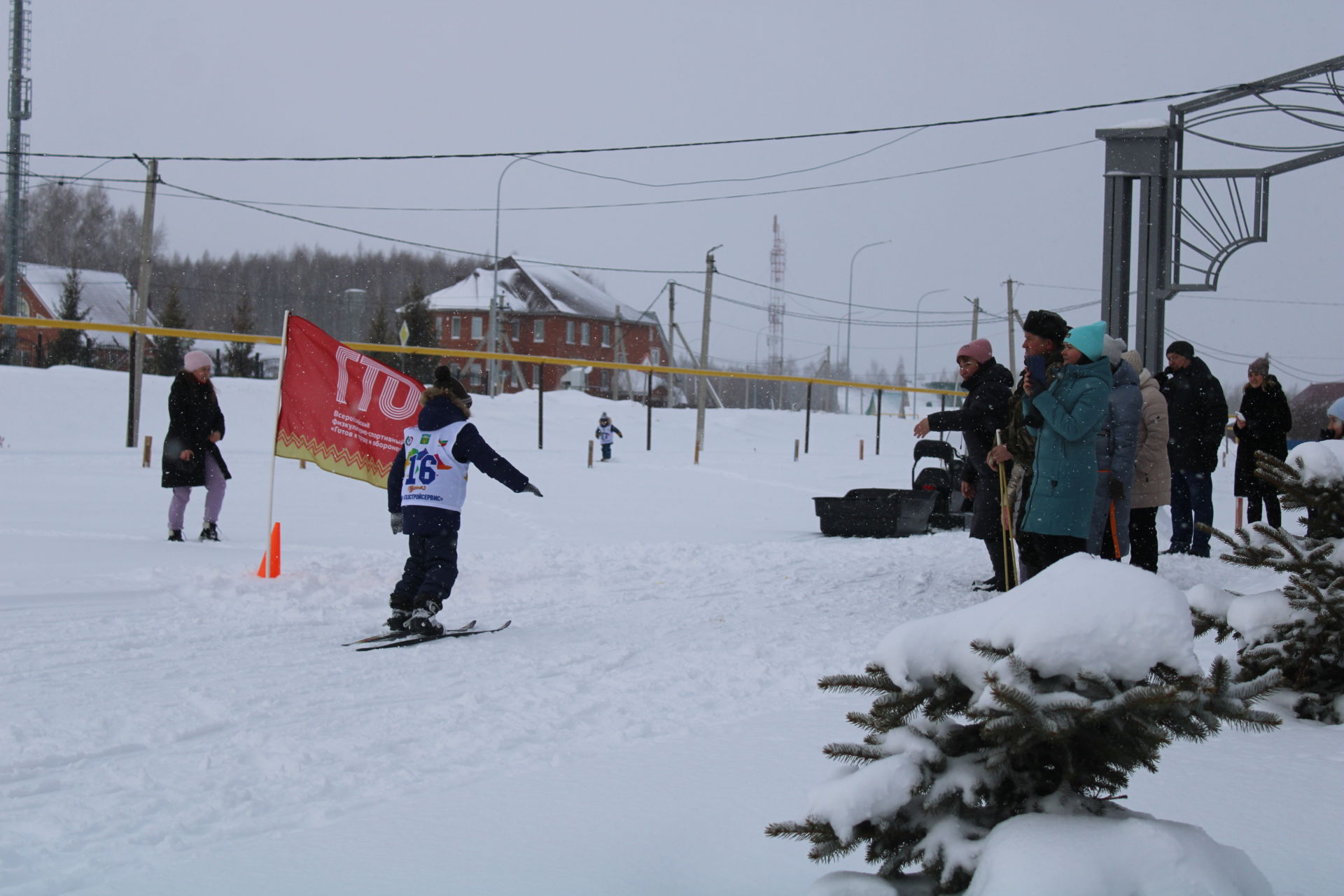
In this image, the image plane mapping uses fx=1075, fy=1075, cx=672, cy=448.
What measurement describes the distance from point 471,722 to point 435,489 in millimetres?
2273

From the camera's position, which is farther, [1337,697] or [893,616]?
[893,616]

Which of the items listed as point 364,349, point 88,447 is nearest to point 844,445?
point 364,349

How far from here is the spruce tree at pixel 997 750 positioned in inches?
77.7

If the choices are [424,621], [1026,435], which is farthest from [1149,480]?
[424,621]

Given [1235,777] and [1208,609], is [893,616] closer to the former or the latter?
[1208,609]

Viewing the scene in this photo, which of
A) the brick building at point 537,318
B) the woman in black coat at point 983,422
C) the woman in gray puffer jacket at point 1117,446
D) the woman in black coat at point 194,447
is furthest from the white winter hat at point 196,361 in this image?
the brick building at point 537,318

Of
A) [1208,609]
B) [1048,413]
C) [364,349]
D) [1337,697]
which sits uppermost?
Result: [364,349]

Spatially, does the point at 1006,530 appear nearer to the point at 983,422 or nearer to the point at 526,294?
the point at 983,422

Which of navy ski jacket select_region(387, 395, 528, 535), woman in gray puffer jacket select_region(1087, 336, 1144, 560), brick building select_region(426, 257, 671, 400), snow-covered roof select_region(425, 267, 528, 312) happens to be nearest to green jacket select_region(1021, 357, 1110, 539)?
woman in gray puffer jacket select_region(1087, 336, 1144, 560)

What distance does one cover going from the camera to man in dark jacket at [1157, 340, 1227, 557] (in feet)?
31.1

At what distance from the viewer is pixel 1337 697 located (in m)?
4.21

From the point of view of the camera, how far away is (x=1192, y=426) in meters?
9.60

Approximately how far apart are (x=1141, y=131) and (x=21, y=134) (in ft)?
140

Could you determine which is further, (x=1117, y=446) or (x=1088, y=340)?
(x=1117, y=446)
